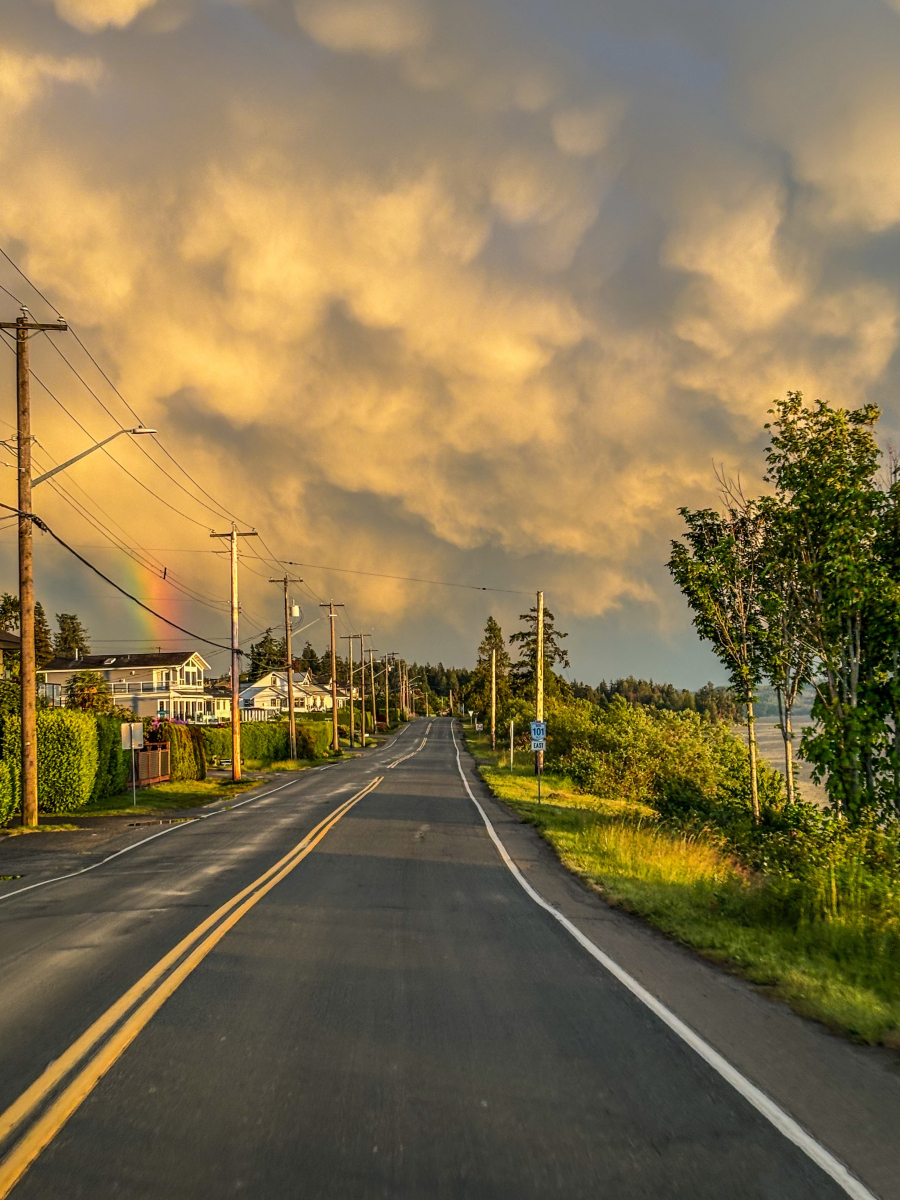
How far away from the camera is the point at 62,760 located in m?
26.0

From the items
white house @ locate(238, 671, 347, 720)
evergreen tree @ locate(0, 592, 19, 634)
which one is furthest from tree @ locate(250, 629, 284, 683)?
evergreen tree @ locate(0, 592, 19, 634)

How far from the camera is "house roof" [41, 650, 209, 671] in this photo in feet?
311

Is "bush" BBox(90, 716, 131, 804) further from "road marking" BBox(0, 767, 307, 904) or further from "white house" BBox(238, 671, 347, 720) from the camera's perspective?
"white house" BBox(238, 671, 347, 720)

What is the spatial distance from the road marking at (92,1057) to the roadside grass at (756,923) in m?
4.99

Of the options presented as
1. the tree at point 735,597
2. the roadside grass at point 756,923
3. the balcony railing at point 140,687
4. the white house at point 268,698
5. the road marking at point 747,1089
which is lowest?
the white house at point 268,698

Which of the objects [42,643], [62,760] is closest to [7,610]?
[42,643]

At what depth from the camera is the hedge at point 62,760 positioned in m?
Answer: 25.6

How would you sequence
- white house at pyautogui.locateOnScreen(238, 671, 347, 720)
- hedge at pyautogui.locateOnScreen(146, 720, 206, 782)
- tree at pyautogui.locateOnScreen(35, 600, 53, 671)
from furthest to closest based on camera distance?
white house at pyautogui.locateOnScreen(238, 671, 347, 720) → tree at pyautogui.locateOnScreen(35, 600, 53, 671) → hedge at pyautogui.locateOnScreen(146, 720, 206, 782)

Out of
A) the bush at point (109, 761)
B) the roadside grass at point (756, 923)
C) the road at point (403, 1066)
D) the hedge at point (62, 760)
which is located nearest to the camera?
the road at point (403, 1066)

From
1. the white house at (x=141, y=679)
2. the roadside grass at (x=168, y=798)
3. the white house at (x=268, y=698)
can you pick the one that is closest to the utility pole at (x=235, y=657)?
the roadside grass at (x=168, y=798)

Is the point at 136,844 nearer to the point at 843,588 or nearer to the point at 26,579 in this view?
the point at 26,579

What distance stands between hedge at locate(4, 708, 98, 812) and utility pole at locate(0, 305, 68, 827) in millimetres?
3916

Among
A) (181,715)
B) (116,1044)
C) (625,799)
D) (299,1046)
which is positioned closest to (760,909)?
(299,1046)

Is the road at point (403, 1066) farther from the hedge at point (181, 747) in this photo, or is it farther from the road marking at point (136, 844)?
the hedge at point (181, 747)
